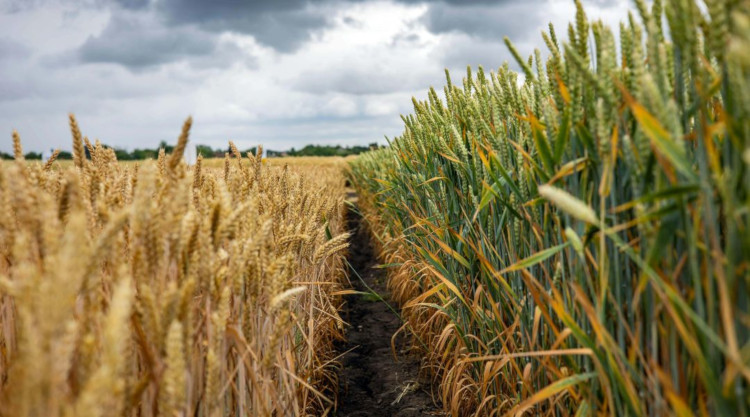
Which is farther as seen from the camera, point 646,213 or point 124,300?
point 646,213

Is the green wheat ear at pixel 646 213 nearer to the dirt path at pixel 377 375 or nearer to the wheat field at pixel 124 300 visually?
the wheat field at pixel 124 300

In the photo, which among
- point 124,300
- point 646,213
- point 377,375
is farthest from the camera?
point 377,375

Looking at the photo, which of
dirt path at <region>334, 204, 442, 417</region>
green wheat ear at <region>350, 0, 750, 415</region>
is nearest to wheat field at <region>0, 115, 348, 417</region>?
green wheat ear at <region>350, 0, 750, 415</region>

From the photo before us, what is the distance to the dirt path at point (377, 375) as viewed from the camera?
10.1 ft

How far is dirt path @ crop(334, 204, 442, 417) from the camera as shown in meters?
3.08

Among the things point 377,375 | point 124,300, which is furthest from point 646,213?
point 377,375

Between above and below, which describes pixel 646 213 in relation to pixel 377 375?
above

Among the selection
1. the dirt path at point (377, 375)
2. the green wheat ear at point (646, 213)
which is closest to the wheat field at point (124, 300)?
the green wheat ear at point (646, 213)

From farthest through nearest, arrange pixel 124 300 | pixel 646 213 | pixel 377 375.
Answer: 1. pixel 377 375
2. pixel 646 213
3. pixel 124 300

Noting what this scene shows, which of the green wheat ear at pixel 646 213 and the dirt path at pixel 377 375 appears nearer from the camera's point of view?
the green wheat ear at pixel 646 213

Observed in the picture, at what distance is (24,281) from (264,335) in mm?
1036

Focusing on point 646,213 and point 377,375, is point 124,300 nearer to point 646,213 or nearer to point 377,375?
point 646,213

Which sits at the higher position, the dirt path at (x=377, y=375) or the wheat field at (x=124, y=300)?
the wheat field at (x=124, y=300)

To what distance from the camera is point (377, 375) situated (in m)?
3.59
